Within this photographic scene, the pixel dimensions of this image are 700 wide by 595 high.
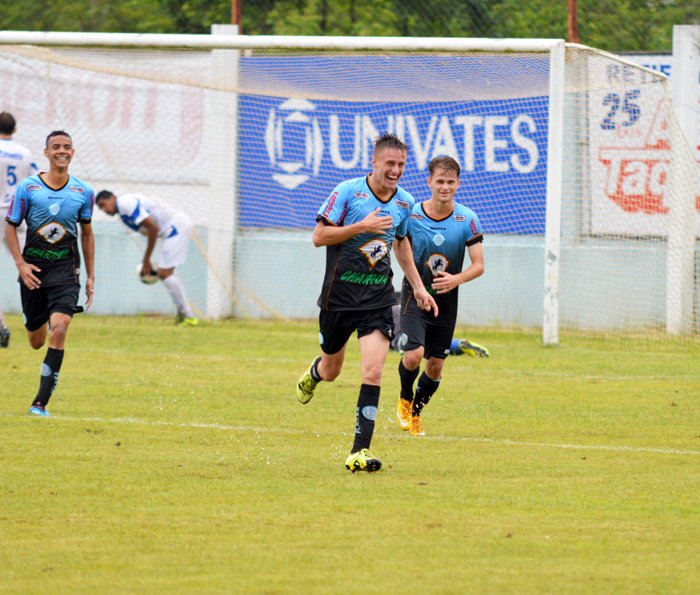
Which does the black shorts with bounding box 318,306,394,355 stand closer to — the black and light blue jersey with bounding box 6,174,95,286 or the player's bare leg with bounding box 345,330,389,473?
the player's bare leg with bounding box 345,330,389,473

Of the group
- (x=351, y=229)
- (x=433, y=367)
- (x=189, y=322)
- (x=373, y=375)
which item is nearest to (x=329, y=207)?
(x=351, y=229)

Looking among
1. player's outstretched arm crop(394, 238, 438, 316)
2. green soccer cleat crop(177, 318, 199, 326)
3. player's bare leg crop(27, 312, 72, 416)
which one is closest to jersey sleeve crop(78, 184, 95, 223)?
player's bare leg crop(27, 312, 72, 416)

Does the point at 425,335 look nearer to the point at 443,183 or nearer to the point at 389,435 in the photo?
the point at 389,435

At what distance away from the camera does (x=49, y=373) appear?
6.98 metres

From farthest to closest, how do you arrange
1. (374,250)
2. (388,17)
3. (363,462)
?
(388,17) → (374,250) → (363,462)

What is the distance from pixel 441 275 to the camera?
655 cm

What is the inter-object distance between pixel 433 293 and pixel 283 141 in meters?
8.13

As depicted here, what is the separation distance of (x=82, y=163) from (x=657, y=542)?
39.3 feet

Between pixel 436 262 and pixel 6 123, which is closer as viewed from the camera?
pixel 436 262

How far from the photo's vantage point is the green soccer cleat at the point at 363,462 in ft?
17.4

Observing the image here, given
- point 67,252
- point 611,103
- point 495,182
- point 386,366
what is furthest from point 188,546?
point 495,182

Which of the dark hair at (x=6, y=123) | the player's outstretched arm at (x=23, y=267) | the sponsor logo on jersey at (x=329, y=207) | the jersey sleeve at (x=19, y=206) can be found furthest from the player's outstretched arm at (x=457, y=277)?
the dark hair at (x=6, y=123)

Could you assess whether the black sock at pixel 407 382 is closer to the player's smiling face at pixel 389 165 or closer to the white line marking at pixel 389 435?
the white line marking at pixel 389 435

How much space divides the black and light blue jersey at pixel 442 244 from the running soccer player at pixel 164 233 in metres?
6.56
